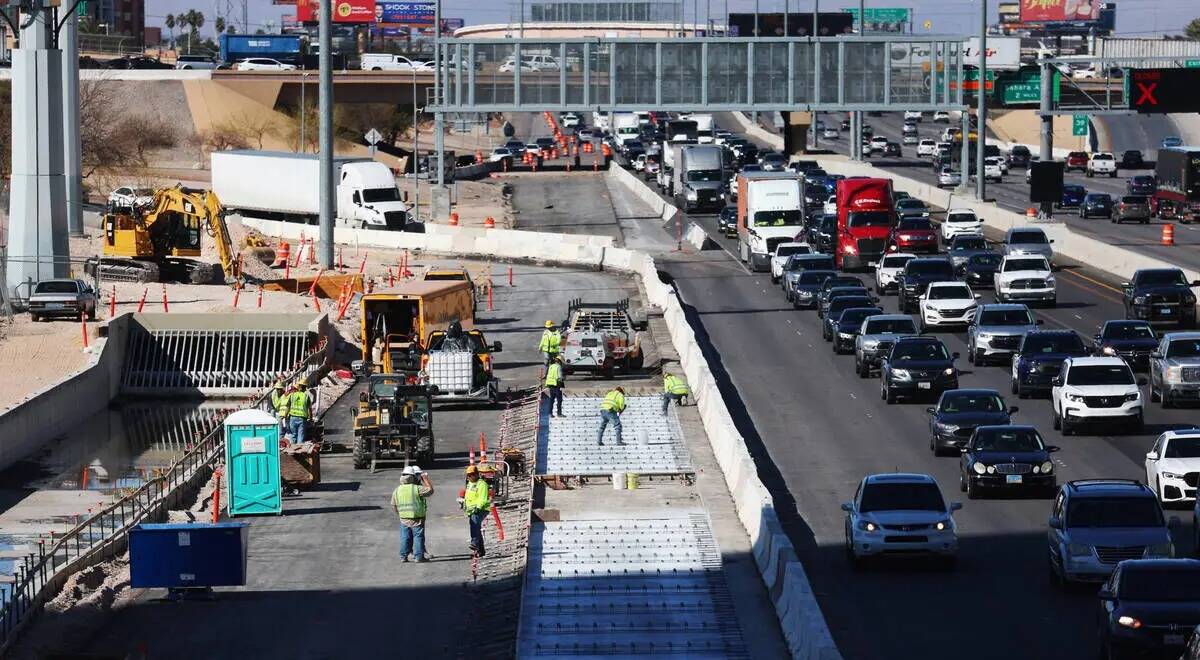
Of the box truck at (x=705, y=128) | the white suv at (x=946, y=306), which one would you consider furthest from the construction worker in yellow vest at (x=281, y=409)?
the box truck at (x=705, y=128)

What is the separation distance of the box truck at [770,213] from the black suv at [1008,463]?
38.3m

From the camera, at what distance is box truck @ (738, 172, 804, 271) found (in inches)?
2714

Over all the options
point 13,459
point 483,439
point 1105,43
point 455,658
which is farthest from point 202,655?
point 1105,43

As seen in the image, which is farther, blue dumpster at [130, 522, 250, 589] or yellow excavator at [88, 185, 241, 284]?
yellow excavator at [88, 185, 241, 284]

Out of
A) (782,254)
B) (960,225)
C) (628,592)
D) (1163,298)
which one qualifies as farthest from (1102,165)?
(628,592)

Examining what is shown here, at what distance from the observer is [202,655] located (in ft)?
77.1

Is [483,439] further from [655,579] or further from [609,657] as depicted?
[609,657]

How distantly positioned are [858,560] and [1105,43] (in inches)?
6234

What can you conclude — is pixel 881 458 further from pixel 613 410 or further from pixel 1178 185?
pixel 1178 185

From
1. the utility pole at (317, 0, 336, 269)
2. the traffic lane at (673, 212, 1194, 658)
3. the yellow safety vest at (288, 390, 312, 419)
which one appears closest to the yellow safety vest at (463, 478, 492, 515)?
the traffic lane at (673, 212, 1194, 658)

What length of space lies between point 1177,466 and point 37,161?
43662 mm

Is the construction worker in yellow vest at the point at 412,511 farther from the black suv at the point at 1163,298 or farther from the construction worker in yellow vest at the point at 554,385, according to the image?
the black suv at the point at 1163,298

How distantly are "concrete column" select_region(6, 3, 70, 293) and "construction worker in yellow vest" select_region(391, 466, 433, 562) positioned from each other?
3706 cm

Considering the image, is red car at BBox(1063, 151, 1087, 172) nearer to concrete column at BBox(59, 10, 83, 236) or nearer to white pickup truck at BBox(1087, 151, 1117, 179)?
white pickup truck at BBox(1087, 151, 1117, 179)
